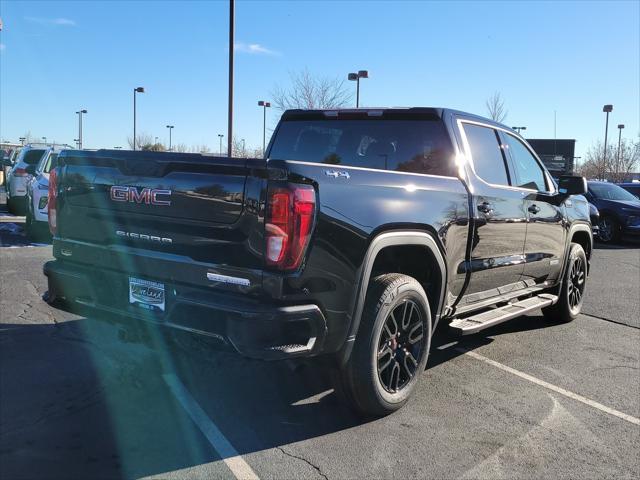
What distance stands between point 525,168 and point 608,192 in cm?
1231

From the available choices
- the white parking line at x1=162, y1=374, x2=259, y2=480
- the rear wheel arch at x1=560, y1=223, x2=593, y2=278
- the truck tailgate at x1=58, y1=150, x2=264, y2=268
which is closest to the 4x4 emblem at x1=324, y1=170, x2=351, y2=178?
the truck tailgate at x1=58, y1=150, x2=264, y2=268

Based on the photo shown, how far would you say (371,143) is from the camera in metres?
4.93

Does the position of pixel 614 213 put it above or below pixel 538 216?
below

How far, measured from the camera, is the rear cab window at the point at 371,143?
184 inches

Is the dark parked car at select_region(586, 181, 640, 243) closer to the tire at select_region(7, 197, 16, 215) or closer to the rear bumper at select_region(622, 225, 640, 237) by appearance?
the rear bumper at select_region(622, 225, 640, 237)

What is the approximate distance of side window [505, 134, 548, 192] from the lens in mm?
5552

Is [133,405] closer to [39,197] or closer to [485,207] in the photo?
→ [485,207]

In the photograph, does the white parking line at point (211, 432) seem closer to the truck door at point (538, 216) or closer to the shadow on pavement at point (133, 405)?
the shadow on pavement at point (133, 405)

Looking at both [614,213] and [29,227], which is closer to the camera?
[29,227]

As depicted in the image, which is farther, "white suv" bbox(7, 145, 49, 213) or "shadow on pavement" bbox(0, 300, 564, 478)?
"white suv" bbox(7, 145, 49, 213)

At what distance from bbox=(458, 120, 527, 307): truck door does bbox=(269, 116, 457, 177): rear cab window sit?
25cm

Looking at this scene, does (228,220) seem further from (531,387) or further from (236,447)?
(531,387)

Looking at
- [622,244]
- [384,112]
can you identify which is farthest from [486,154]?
[622,244]

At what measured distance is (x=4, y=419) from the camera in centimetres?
348
